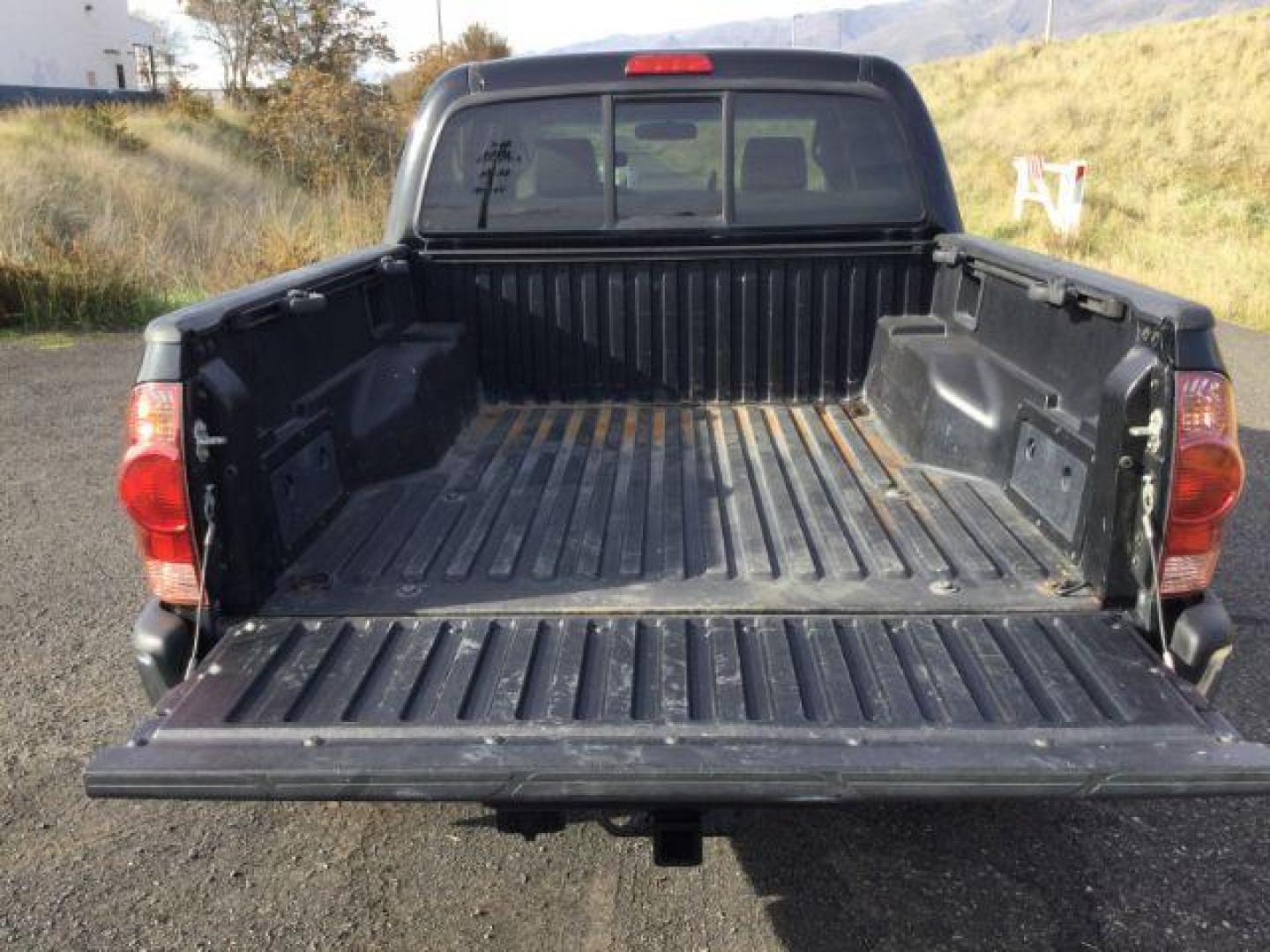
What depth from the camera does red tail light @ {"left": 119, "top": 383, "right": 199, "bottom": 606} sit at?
2209 mm

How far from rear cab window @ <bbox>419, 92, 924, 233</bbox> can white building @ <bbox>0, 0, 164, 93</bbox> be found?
41.1 meters

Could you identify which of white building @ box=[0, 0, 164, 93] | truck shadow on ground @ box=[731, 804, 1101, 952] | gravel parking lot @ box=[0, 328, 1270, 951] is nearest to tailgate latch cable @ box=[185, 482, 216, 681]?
gravel parking lot @ box=[0, 328, 1270, 951]

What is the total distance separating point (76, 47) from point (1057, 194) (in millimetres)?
43480

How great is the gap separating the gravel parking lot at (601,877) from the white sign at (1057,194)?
1299 centimetres

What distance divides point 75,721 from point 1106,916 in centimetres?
317

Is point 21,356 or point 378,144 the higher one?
point 378,144

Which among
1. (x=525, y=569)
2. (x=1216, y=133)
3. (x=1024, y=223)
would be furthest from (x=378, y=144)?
(x=525, y=569)

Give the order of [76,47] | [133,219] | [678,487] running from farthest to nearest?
[76,47] → [133,219] → [678,487]

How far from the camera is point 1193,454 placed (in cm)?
216

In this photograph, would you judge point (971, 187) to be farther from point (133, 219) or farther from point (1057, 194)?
point (133, 219)

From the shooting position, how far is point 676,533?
2.90 meters

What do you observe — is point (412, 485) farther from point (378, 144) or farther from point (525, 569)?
point (378, 144)

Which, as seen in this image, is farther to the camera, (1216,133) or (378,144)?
(1216,133)

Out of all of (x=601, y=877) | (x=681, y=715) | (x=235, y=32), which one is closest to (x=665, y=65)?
(x=681, y=715)
